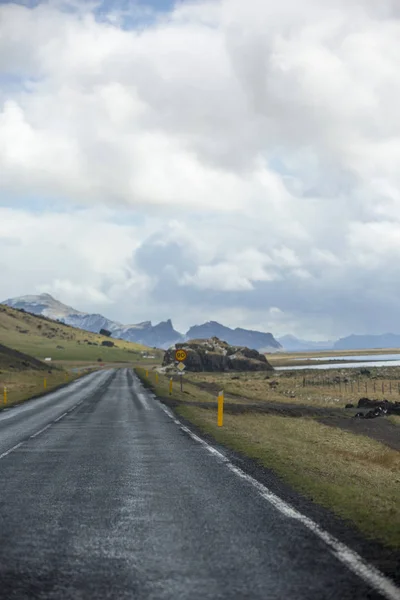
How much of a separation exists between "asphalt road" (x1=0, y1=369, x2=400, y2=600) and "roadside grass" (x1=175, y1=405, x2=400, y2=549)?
3.51 feet

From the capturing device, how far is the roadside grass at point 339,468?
31.3 ft

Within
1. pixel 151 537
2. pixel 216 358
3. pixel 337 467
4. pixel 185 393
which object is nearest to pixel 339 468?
pixel 337 467

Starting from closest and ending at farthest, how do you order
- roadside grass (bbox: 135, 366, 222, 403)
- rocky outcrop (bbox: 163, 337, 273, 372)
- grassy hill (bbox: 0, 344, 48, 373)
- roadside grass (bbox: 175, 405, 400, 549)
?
roadside grass (bbox: 175, 405, 400, 549) < roadside grass (bbox: 135, 366, 222, 403) < grassy hill (bbox: 0, 344, 48, 373) < rocky outcrop (bbox: 163, 337, 273, 372)

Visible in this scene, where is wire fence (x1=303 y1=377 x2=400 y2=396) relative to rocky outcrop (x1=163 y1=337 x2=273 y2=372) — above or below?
below

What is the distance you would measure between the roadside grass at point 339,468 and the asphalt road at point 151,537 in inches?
42.1

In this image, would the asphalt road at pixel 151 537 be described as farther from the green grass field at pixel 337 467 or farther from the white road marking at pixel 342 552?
the green grass field at pixel 337 467

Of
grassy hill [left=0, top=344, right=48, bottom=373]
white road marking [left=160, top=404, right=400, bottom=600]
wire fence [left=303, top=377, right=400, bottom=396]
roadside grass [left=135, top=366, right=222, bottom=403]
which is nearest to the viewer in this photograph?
white road marking [left=160, top=404, right=400, bottom=600]

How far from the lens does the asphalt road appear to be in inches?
242

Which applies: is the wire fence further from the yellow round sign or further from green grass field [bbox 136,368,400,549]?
green grass field [bbox 136,368,400,549]

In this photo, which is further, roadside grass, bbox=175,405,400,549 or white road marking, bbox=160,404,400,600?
roadside grass, bbox=175,405,400,549

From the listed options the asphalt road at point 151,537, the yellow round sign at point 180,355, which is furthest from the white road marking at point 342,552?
the yellow round sign at point 180,355

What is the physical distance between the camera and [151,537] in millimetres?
8156

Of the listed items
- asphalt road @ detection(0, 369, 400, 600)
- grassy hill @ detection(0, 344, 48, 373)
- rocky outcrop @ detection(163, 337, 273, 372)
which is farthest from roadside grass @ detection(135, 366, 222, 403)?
rocky outcrop @ detection(163, 337, 273, 372)

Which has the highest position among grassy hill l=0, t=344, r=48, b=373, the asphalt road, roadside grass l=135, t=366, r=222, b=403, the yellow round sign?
the yellow round sign
